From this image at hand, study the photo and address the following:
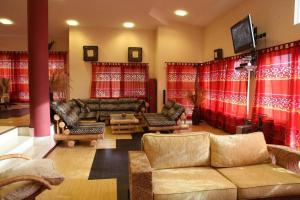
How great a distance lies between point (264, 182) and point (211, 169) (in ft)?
1.67

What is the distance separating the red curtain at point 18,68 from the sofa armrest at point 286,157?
7459mm

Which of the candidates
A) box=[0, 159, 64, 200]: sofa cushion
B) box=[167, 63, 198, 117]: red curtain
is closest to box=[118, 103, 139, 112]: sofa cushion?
box=[167, 63, 198, 117]: red curtain

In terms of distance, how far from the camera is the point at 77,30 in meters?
7.31

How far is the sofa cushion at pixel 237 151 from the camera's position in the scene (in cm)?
254

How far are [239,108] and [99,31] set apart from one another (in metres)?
4.70

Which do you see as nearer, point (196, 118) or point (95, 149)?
point (95, 149)

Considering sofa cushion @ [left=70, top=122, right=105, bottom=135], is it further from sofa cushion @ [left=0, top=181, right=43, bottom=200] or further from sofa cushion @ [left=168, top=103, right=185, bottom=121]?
sofa cushion @ [left=0, top=181, right=43, bottom=200]

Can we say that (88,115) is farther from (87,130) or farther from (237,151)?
(237,151)

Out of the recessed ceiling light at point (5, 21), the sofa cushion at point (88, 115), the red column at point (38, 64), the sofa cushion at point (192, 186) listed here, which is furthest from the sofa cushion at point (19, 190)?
the recessed ceiling light at point (5, 21)

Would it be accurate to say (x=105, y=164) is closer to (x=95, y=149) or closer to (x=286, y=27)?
(x=95, y=149)

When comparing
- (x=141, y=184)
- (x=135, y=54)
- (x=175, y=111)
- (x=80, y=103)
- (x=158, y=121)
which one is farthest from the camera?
(x=135, y=54)

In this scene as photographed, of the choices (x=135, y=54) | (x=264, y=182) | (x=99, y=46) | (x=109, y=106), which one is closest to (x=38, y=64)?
(x=109, y=106)

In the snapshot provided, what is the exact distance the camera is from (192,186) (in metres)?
2.07

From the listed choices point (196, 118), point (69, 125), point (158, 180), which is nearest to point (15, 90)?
point (69, 125)
